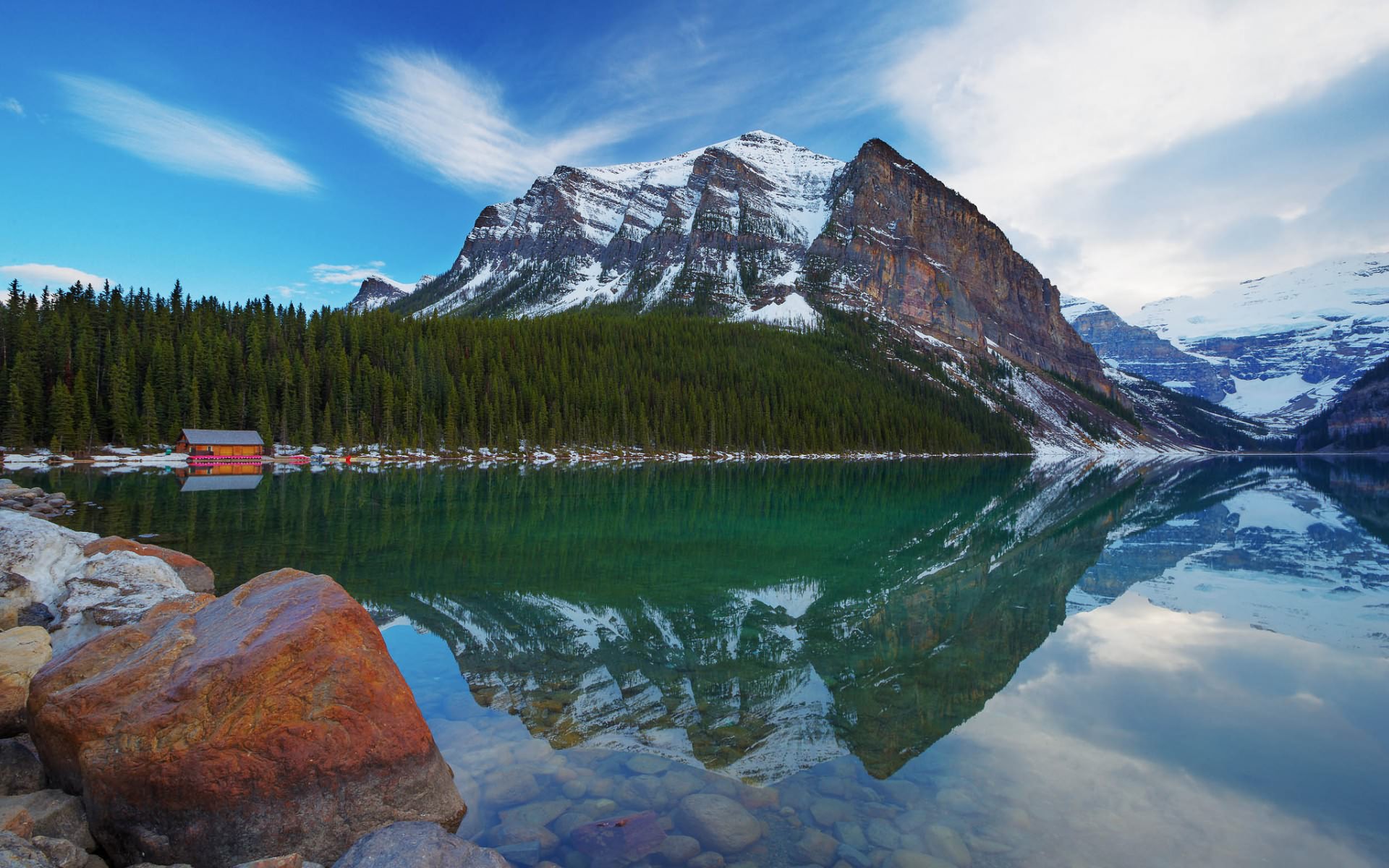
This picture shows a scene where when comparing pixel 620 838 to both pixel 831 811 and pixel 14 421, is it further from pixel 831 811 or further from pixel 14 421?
pixel 14 421

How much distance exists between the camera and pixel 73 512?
25.3 metres

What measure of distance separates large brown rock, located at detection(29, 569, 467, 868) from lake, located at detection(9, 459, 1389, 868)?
1.29 metres

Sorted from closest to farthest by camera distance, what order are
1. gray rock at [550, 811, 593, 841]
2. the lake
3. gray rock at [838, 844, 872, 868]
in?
1. gray rock at [838, 844, 872, 868]
2. gray rock at [550, 811, 593, 841]
3. the lake

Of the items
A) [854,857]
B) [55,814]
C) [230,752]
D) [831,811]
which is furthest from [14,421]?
[854,857]

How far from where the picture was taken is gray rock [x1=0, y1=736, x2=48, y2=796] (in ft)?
20.2

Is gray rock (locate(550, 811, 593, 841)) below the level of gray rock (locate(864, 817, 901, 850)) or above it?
above

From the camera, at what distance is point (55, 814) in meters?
5.56

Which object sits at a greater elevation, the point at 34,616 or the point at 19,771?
the point at 34,616

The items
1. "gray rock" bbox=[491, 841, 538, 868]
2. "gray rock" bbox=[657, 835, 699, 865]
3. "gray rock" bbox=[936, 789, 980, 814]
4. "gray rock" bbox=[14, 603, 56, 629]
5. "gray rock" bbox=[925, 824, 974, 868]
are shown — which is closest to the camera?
"gray rock" bbox=[491, 841, 538, 868]

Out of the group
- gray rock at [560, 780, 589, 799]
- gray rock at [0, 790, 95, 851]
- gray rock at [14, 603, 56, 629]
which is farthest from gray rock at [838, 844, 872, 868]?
gray rock at [14, 603, 56, 629]

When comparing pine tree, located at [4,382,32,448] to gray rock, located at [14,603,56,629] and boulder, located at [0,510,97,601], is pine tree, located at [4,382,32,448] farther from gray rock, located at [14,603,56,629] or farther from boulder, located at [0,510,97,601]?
gray rock, located at [14,603,56,629]

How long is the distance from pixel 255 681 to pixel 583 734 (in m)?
4.30

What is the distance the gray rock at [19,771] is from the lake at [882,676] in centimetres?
381

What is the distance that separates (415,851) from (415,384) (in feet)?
274
